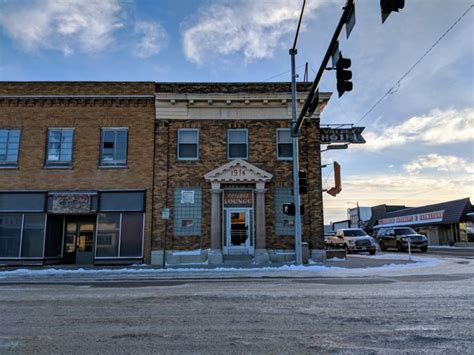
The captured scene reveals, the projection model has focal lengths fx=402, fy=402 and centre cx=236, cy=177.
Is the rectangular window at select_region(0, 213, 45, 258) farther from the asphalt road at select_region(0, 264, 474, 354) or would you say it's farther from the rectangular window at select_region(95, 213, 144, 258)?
the asphalt road at select_region(0, 264, 474, 354)

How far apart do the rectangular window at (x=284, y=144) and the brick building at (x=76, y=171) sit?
6.22 metres

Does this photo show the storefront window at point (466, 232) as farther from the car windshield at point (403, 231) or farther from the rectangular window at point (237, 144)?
the rectangular window at point (237, 144)

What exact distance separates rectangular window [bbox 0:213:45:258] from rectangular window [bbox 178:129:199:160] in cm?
721

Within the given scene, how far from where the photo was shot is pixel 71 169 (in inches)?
757

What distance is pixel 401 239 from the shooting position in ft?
98.1

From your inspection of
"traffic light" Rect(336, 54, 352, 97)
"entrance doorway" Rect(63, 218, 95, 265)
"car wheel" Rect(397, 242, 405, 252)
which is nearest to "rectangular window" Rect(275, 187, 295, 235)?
"entrance doorway" Rect(63, 218, 95, 265)

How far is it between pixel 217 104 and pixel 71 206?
8487 mm

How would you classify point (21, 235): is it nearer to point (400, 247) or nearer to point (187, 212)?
point (187, 212)

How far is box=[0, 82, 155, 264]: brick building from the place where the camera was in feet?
62.0

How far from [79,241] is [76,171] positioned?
3495mm

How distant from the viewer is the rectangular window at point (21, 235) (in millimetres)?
18672

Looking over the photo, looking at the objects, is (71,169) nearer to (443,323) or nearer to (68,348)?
(68,348)

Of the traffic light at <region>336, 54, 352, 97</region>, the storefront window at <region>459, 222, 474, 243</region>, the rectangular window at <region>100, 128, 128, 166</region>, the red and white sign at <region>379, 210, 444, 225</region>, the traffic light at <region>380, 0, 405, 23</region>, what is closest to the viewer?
the traffic light at <region>380, 0, 405, 23</region>

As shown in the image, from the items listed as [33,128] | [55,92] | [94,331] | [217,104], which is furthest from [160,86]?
[94,331]
